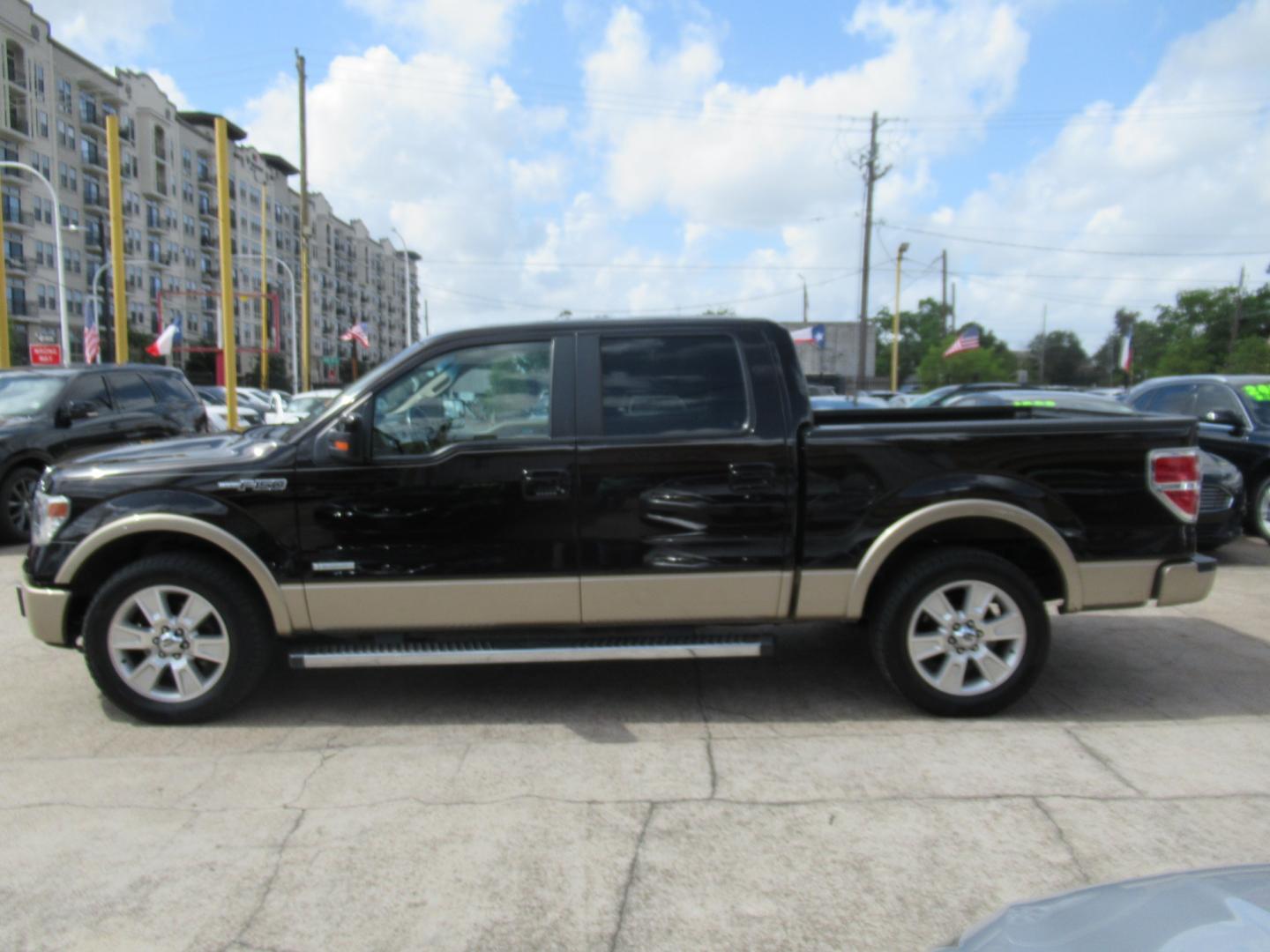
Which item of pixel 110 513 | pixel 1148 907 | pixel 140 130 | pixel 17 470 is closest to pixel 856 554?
pixel 1148 907

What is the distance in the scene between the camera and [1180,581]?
448 cm

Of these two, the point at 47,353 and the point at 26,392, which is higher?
the point at 47,353

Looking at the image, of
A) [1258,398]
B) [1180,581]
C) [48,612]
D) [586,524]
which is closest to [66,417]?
[48,612]

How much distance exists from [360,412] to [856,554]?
2424 millimetres

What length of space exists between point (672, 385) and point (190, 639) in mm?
2568

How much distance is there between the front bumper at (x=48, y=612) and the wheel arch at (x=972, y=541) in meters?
3.72

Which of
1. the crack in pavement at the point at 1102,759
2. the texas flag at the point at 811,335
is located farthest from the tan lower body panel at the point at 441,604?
the texas flag at the point at 811,335

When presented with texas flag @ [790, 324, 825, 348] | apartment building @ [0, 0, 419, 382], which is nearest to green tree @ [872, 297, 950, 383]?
apartment building @ [0, 0, 419, 382]

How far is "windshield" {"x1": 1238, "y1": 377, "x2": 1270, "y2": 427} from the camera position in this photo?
9227 mm

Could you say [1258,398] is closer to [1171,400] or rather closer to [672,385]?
[1171,400]

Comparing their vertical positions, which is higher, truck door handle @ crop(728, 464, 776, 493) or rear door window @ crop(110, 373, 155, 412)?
rear door window @ crop(110, 373, 155, 412)

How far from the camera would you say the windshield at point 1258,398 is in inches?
363

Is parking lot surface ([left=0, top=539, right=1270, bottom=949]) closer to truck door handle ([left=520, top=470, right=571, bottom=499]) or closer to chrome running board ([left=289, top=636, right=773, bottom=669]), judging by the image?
chrome running board ([left=289, top=636, right=773, bottom=669])

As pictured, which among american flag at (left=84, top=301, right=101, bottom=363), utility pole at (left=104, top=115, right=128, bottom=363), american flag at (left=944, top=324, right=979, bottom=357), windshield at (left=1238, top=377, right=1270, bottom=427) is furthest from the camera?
Answer: american flag at (left=944, top=324, right=979, bottom=357)
